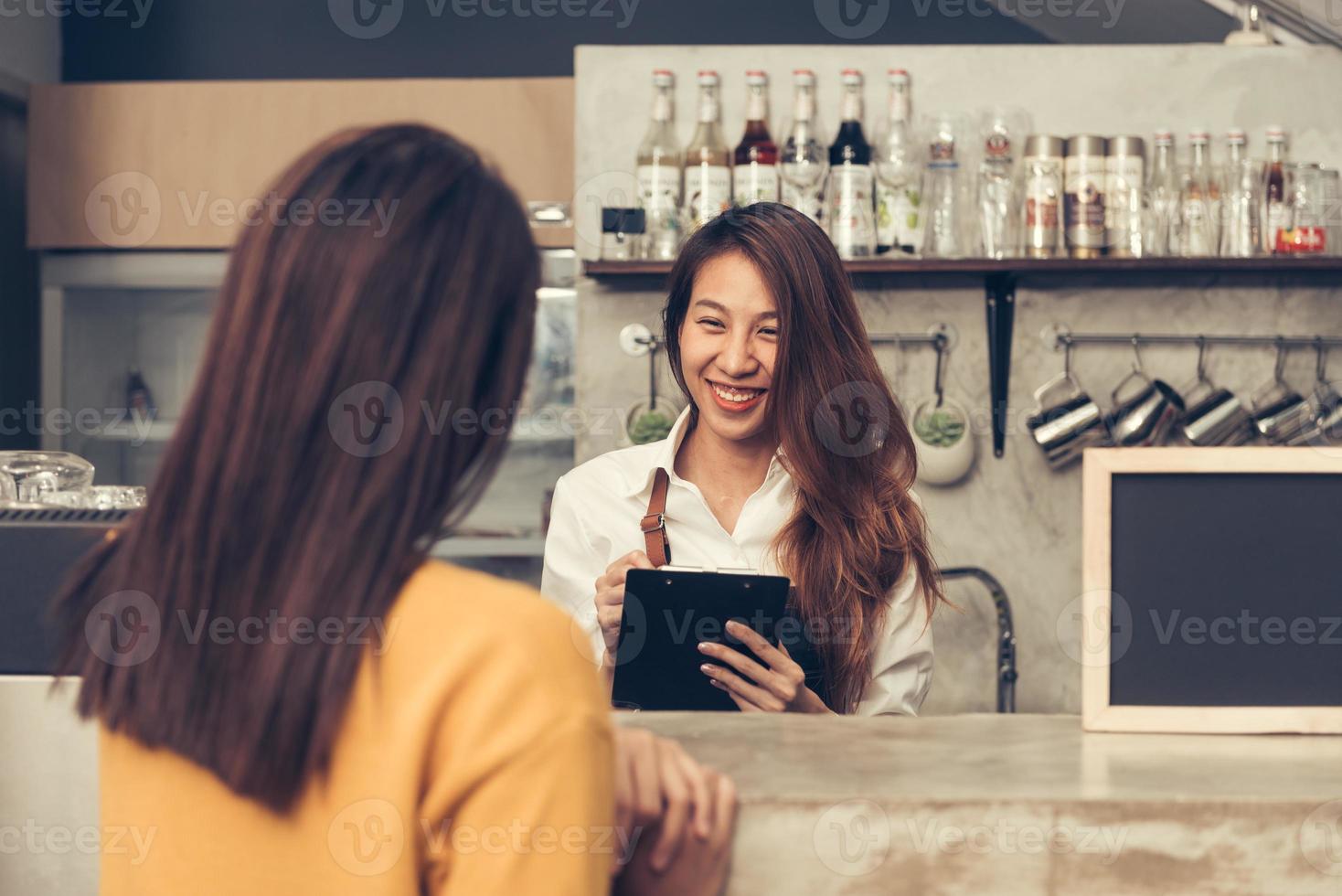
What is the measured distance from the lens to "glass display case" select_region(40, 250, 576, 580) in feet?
10.1

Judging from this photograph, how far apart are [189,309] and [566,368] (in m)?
0.96

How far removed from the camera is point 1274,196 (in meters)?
2.52

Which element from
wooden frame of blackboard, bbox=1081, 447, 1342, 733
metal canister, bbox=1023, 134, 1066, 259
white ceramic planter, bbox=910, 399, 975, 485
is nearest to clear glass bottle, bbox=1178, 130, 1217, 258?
metal canister, bbox=1023, 134, 1066, 259

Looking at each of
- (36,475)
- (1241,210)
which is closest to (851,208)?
(1241,210)

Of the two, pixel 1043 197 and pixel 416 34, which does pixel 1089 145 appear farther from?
pixel 416 34

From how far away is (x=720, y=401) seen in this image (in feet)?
5.49

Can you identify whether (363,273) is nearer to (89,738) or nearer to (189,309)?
(89,738)

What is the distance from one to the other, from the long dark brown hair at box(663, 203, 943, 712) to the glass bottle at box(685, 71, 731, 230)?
0.81 metres

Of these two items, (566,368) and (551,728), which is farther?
(566,368)

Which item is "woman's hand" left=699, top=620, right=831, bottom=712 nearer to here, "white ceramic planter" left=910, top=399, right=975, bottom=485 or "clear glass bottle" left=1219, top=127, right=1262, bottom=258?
"white ceramic planter" left=910, top=399, right=975, bottom=485

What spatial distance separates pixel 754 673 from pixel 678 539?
0.35 m

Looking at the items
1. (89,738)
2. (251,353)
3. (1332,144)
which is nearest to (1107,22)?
(1332,144)

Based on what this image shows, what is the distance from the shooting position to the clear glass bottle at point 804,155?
246cm

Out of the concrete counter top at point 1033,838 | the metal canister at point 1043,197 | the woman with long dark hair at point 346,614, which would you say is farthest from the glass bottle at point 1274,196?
the woman with long dark hair at point 346,614
